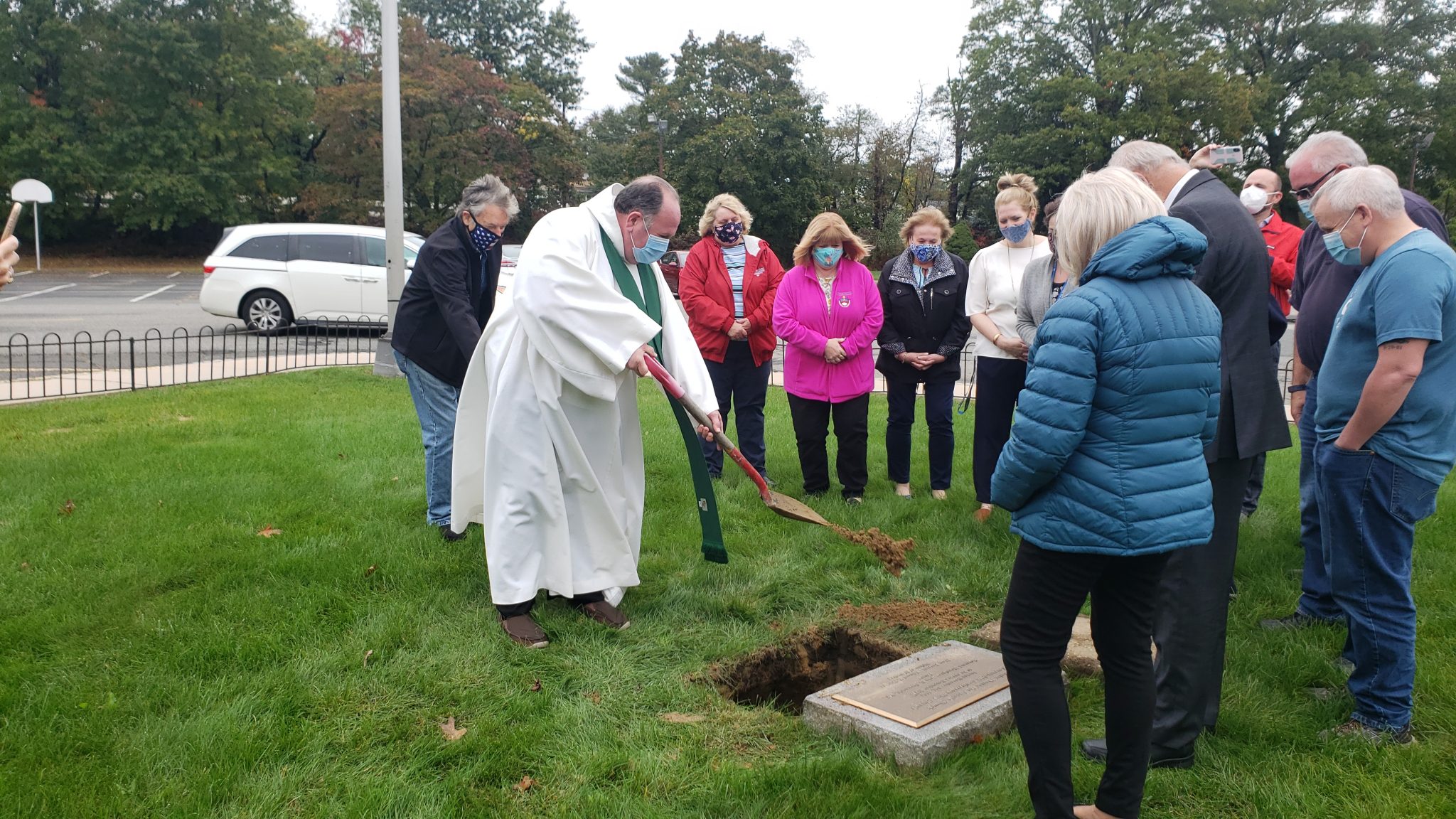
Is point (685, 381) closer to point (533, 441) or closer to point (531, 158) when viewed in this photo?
point (533, 441)

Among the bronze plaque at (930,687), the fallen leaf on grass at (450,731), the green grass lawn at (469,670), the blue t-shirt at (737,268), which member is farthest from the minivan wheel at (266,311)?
the bronze plaque at (930,687)

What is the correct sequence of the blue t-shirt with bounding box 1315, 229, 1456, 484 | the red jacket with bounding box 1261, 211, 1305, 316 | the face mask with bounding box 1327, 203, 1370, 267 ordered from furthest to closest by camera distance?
the red jacket with bounding box 1261, 211, 1305, 316, the face mask with bounding box 1327, 203, 1370, 267, the blue t-shirt with bounding box 1315, 229, 1456, 484

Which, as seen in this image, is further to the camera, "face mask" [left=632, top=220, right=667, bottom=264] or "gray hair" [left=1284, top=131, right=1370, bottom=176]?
"face mask" [left=632, top=220, right=667, bottom=264]

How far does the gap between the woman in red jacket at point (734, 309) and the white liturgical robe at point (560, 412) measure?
7.76 feet

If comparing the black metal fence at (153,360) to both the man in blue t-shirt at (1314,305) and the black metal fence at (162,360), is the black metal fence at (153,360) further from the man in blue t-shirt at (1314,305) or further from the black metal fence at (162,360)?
the man in blue t-shirt at (1314,305)

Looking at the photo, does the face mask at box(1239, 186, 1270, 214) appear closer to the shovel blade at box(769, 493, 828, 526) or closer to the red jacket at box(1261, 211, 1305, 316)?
the red jacket at box(1261, 211, 1305, 316)

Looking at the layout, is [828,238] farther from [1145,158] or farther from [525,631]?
[525,631]

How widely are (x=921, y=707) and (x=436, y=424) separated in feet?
10.6

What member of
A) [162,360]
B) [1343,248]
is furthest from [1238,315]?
[162,360]

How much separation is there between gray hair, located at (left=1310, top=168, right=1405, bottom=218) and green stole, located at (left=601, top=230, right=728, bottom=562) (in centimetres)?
268

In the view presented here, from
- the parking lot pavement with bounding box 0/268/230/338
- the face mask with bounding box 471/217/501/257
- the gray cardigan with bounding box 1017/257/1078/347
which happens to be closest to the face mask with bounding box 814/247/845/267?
the gray cardigan with bounding box 1017/257/1078/347

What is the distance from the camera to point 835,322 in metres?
6.58

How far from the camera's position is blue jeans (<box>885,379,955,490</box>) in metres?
6.65

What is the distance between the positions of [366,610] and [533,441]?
1.11 meters
